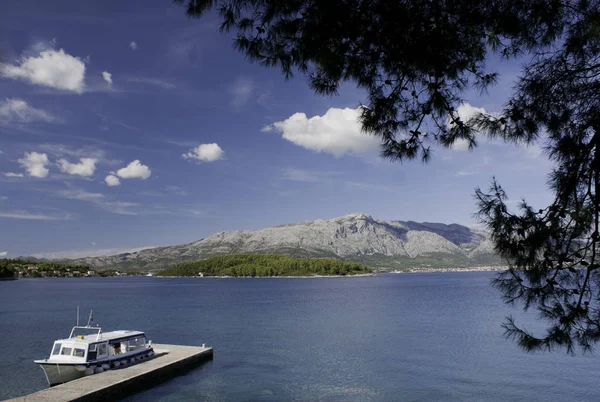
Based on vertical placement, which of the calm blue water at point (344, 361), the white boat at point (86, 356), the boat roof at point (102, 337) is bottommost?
the calm blue water at point (344, 361)

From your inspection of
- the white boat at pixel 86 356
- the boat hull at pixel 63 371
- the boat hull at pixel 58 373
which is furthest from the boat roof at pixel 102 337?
the boat hull at pixel 58 373

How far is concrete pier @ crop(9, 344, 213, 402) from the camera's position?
69.6ft

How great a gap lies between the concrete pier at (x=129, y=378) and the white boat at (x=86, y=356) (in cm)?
76

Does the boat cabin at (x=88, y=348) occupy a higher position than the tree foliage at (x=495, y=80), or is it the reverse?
the tree foliage at (x=495, y=80)

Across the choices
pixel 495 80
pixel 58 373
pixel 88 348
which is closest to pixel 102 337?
pixel 88 348

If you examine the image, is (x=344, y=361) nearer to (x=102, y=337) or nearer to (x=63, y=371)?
(x=102, y=337)

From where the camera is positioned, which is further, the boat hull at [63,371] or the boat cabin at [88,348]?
the boat cabin at [88,348]

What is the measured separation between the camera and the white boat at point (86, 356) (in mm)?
25656

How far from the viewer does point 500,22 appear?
7.29 meters

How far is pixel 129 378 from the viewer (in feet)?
81.1

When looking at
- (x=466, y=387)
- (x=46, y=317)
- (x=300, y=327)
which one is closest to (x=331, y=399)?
(x=466, y=387)

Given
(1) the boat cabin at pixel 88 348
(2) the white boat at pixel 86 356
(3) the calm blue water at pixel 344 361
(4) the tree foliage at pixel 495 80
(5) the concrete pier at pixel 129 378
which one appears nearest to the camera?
(4) the tree foliage at pixel 495 80

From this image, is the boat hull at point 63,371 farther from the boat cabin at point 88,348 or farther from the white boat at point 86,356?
the boat cabin at point 88,348

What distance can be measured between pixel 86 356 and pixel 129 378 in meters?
3.43
